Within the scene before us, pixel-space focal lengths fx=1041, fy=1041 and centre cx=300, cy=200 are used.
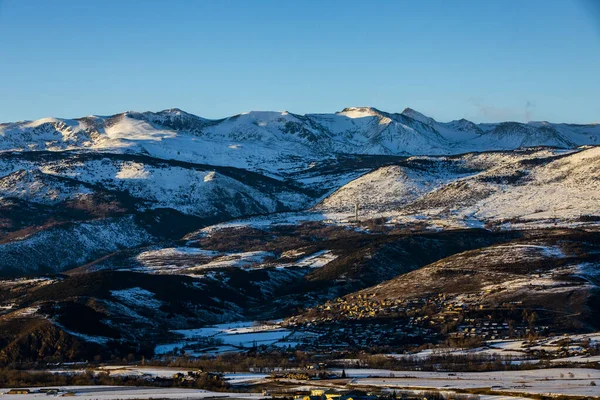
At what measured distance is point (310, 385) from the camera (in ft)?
263

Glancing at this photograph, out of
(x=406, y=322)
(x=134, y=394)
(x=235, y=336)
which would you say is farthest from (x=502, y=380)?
(x=235, y=336)

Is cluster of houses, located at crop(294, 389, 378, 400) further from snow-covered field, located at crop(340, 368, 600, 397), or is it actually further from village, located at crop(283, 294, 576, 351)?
village, located at crop(283, 294, 576, 351)

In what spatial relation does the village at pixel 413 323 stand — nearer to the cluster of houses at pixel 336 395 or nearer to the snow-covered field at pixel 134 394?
the snow-covered field at pixel 134 394

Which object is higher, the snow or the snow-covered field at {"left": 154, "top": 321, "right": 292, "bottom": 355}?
the snow

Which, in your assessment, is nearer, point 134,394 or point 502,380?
point 134,394

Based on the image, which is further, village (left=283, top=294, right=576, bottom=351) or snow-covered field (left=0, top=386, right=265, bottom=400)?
village (left=283, top=294, right=576, bottom=351)

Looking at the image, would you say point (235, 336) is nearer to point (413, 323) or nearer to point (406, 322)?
point (406, 322)

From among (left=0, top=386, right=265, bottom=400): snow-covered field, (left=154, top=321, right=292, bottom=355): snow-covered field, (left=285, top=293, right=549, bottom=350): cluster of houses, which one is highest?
(left=0, top=386, right=265, bottom=400): snow-covered field

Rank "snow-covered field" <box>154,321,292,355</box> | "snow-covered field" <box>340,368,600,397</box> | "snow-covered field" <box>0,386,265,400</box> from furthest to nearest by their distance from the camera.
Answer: "snow-covered field" <box>154,321,292,355</box>, "snow-covered field" <box>0,386,265,400</box>, "snow-covered field" <box>340,368,600,397</box>

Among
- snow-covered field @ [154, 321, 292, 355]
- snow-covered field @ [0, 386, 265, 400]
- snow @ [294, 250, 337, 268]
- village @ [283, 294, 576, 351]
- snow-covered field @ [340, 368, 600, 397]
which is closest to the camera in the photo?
snow-covered field @ [340, 368, 600, 397]

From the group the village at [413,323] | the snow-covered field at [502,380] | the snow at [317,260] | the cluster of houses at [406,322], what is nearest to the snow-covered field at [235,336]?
the village at [413,323]

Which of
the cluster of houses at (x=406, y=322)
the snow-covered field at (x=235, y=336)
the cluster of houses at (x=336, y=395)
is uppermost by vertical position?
the cluster of houses at (x=336, y=395)

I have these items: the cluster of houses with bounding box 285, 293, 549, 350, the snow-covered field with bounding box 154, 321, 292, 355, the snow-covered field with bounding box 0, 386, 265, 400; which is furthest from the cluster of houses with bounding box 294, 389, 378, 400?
the snow-covered field with bounding box 154, 321, 292, 355

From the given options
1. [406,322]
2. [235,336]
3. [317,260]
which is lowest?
[235,336]
